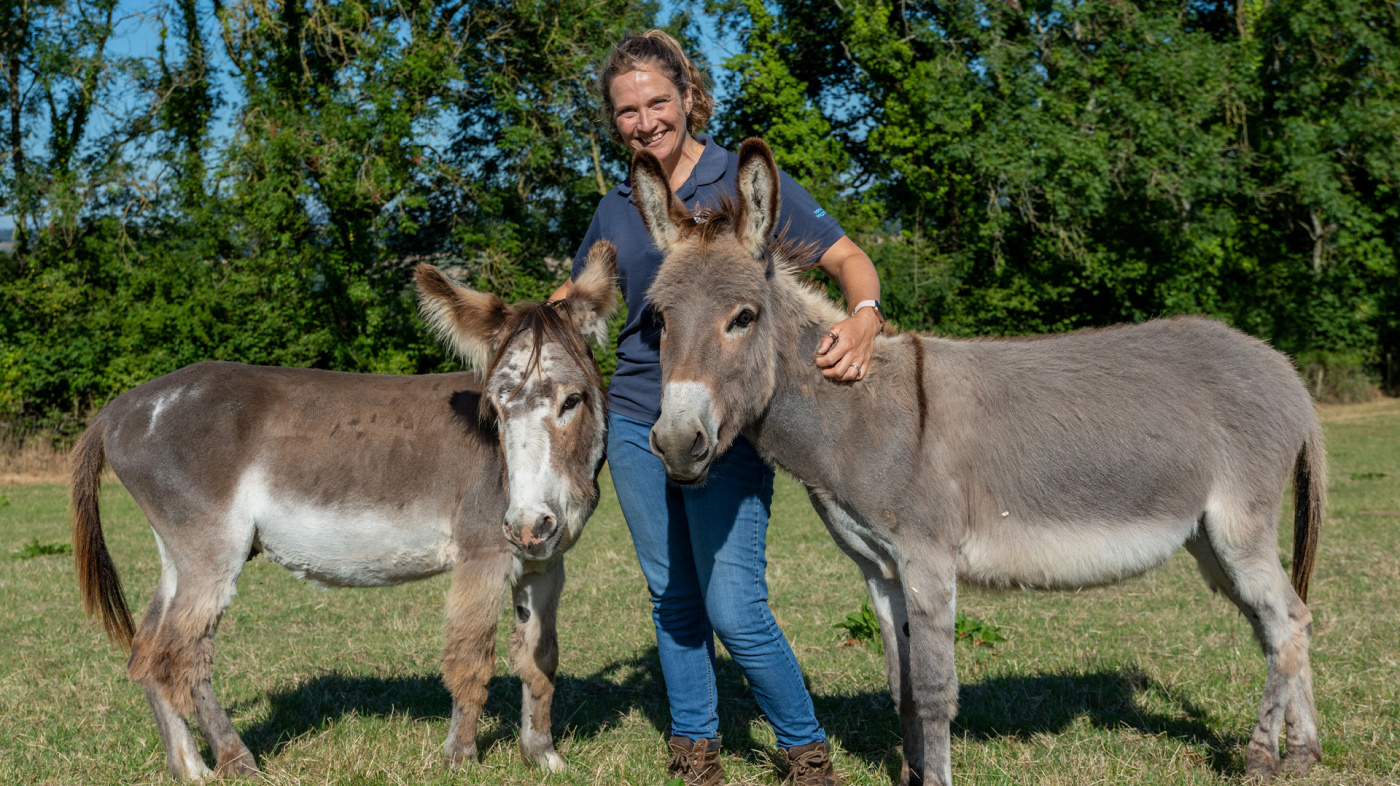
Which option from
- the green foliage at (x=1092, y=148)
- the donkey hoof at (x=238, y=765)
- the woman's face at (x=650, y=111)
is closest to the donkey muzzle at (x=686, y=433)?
the woman's face at (x=650, y=111)

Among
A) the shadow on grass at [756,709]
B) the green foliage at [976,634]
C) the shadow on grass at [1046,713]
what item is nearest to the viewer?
the shadow on grass at [1046,713]

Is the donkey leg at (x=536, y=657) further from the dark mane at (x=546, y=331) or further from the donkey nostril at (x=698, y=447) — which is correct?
the donkey nostril at (x=698, y=447)

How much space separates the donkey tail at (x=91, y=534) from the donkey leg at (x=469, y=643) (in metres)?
1.58

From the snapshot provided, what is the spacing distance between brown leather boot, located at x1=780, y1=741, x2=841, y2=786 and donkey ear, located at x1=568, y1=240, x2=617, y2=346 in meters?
1.78

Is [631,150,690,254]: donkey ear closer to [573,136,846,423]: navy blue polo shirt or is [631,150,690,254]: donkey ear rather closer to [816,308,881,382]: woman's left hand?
[573,136,846,423]: navy blue polo shirt

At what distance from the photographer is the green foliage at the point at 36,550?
372 inches

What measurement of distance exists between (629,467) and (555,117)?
60.2 ft

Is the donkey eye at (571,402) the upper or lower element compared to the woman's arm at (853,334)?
lower

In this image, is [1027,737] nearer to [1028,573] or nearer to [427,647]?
[1028,573]

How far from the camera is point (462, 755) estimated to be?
400cm

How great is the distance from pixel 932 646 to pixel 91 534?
3.64 meters

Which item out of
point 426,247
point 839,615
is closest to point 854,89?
point 426,247

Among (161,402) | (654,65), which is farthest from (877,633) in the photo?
(161,402)

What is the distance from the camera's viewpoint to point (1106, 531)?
351 centimetres
